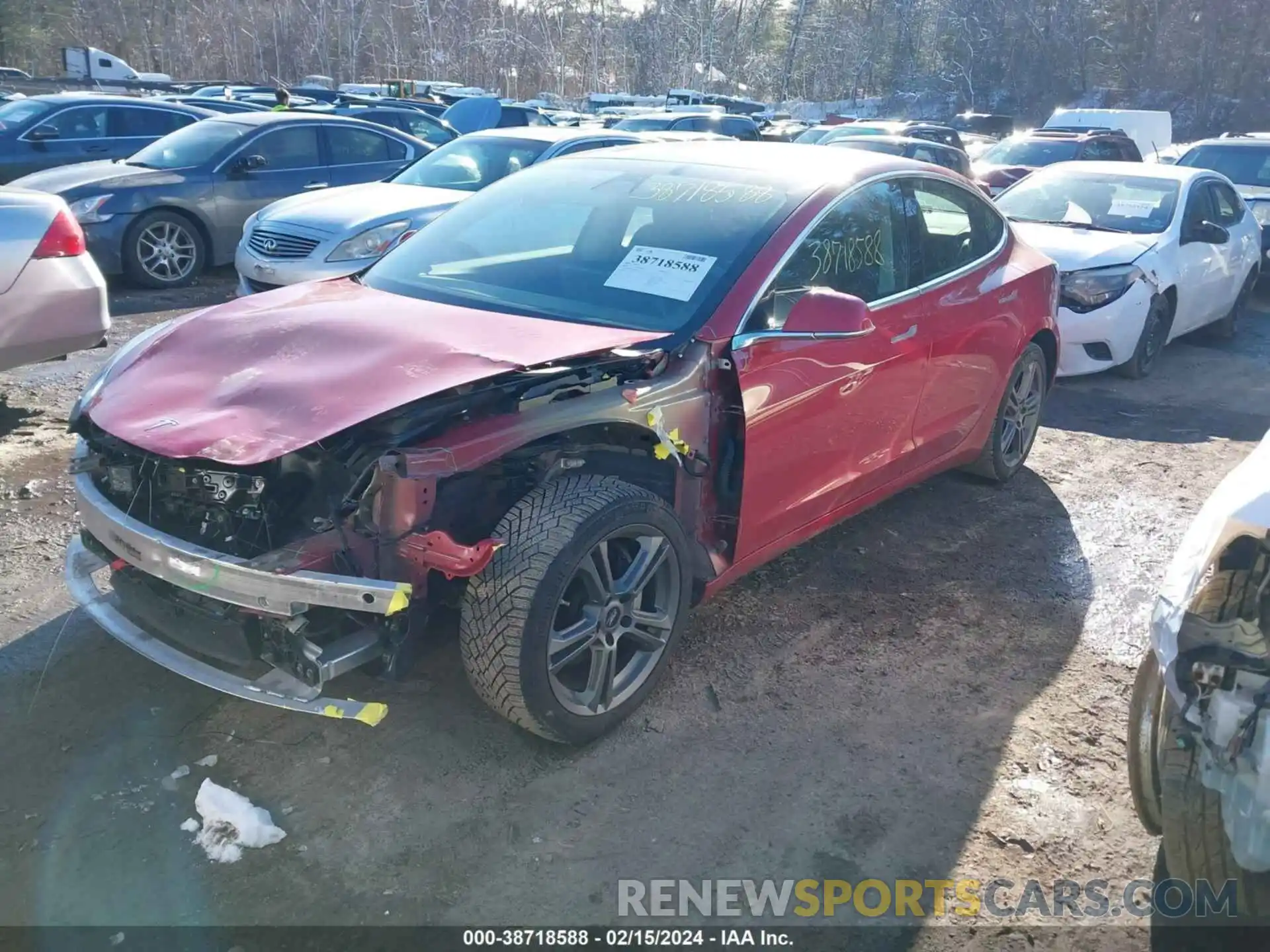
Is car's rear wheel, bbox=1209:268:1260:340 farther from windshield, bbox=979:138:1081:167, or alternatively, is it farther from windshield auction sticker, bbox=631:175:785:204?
windshield auction sticker, bbox=631:175:785:204

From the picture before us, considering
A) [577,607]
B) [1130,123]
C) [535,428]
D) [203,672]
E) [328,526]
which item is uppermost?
[1130,123]

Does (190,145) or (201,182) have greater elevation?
(190,145)

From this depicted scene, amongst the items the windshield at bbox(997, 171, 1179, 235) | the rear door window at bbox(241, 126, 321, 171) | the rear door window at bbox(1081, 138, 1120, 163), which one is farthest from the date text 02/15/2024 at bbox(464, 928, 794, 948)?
the rear door window at bbox(1081, 138, 1120, 163)

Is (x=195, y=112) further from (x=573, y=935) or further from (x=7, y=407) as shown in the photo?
(x=573, y=935)

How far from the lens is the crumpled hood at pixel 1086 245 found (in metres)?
7.52

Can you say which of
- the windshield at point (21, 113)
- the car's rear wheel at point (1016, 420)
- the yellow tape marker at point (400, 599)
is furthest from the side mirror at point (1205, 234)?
the windshield at point (21, 113)

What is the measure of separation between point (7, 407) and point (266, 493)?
4.23m

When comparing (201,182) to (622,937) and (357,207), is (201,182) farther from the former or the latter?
(622,937)

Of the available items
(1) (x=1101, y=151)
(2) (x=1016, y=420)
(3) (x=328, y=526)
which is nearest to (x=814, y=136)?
(1) (x=1101, y=151)

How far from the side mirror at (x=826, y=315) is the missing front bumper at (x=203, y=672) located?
1.84 m

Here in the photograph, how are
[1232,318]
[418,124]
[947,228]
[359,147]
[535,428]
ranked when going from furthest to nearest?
[418,124] < [359,147] < [1232,318] < [947,228] < [535,428]

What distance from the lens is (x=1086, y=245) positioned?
772 cm

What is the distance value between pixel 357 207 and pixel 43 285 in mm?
3317

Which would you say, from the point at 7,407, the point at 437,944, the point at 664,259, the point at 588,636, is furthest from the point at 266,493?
the point at 7,407
